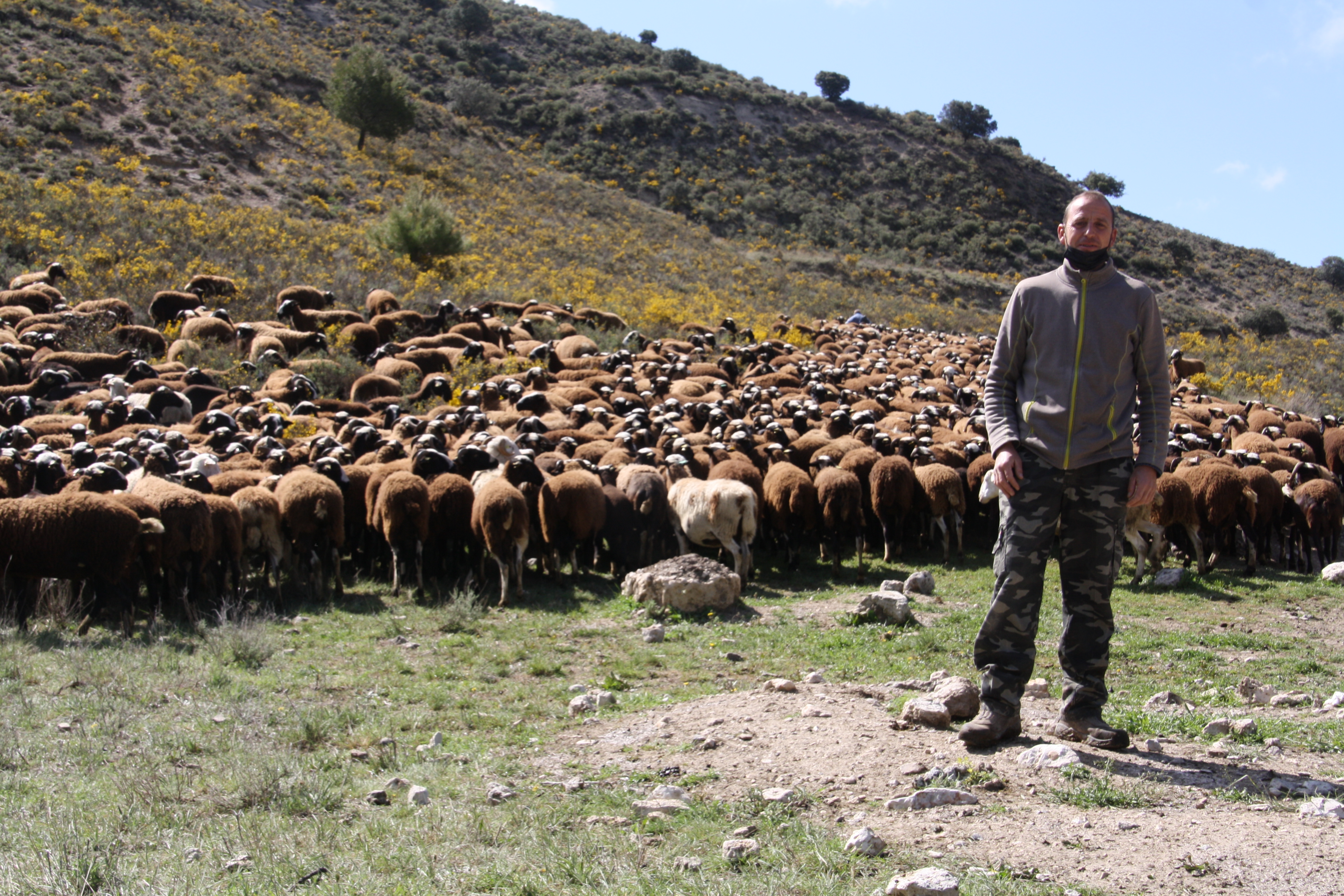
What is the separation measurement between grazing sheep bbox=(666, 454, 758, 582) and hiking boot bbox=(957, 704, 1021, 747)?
22.0ft

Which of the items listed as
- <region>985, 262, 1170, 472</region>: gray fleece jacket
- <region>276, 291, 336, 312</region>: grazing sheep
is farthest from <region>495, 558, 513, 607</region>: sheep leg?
<region>276, 291, 336, 312</region>: grazing sheep

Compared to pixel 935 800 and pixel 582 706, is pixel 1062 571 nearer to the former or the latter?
pixel 935 800

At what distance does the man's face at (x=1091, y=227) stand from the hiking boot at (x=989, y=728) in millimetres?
2576

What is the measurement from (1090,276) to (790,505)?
809 centimetres

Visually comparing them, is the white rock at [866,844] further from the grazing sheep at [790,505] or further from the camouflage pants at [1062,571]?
the grazing sheep at [790,505]

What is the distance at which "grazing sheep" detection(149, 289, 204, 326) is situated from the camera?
23672mm

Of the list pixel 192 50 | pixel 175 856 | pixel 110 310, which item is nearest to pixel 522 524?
pixel 175 856

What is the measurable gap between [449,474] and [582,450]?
314 cm

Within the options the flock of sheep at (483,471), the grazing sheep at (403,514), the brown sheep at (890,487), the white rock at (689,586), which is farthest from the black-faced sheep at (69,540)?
the brown sheep at (890,487)

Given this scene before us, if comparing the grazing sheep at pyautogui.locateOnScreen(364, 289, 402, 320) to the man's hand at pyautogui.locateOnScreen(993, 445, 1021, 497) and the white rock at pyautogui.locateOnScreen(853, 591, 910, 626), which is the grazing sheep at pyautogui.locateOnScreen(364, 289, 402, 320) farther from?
the man's hand at pyautogui.locateOnScreen(993, 445, 1021, 497)

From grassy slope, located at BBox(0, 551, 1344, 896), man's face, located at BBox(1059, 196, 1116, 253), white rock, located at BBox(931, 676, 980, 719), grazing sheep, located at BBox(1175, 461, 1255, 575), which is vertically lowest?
grassy slope, located at BBox(0, 551, 1344, 896)

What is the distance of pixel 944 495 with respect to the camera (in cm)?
1335

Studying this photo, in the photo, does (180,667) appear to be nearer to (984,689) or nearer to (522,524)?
(522,524)

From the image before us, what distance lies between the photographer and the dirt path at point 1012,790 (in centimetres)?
373
